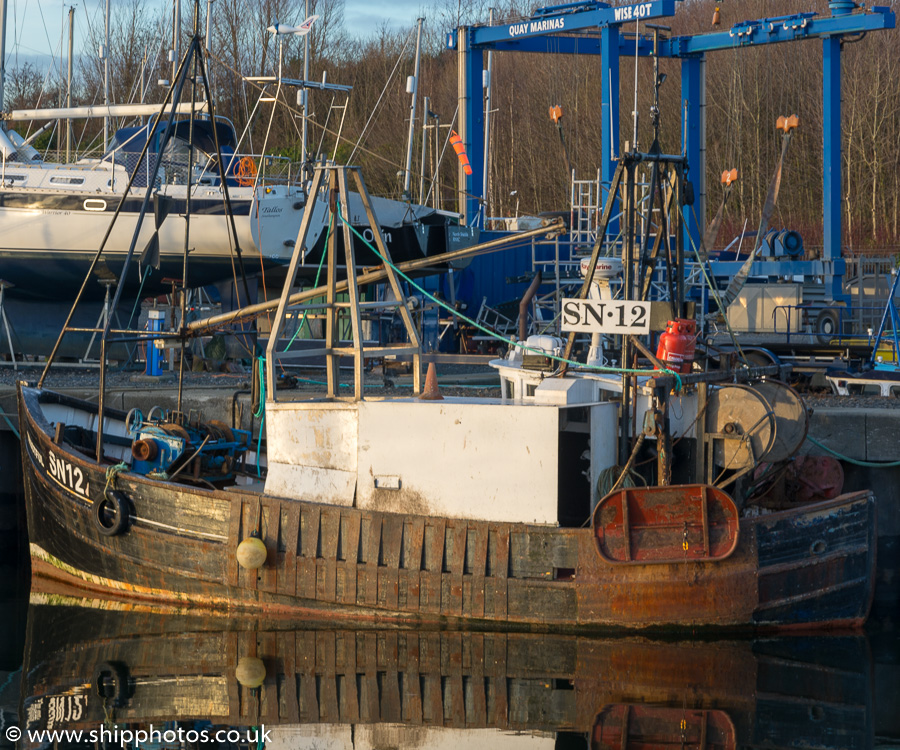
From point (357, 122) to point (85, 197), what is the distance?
829 inches

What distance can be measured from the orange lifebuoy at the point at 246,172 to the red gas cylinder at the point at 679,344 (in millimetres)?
12505

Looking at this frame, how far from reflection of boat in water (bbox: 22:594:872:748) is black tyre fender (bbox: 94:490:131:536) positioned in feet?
3.66

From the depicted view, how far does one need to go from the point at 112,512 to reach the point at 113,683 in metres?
2.48

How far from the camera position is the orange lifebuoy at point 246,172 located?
21.3 metres

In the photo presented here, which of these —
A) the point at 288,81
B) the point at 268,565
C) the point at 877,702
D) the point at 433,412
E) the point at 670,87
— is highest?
the point at 670,87

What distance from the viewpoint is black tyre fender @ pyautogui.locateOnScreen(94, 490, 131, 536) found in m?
11.4

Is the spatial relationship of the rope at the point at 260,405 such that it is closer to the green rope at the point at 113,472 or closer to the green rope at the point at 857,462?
the green rope at the point at 113,472

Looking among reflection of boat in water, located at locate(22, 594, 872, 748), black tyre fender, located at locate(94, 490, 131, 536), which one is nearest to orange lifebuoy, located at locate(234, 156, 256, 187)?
black tyre fender, located at locate(94, 490, 131, 536)

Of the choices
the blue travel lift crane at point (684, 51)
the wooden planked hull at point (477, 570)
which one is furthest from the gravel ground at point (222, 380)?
the blue travel lift crane at point (684, 51)

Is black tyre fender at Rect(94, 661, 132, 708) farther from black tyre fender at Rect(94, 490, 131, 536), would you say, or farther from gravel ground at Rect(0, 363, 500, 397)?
gravel ground at Rect(0, 363, 500, 397)

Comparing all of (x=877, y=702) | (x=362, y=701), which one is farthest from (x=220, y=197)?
(x=877, y=702)

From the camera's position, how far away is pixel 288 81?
22.0 metres

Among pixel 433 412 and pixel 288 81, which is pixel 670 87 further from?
pixel 433 412

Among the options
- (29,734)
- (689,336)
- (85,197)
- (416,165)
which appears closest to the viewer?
(29,734)
